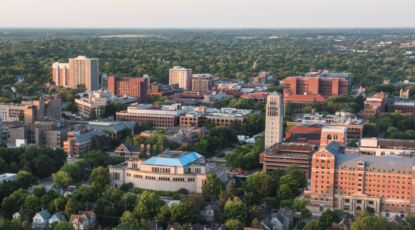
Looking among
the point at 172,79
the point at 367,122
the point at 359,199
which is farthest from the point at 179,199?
the point at 172,79

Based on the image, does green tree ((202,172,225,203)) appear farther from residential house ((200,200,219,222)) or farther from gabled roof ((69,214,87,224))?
gabled roof ((69,214,87,224))

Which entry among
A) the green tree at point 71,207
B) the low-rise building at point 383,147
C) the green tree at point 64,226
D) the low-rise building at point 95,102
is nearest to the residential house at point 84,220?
the green tree at point 71,207

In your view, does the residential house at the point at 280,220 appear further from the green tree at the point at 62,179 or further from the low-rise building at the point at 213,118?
the low-rise building at the point at 213,118

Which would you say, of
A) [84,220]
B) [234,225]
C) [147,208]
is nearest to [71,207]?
[84,220]

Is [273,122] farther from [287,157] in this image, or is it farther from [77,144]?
[77,144]

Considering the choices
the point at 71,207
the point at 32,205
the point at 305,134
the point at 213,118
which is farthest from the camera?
the point at 213,118

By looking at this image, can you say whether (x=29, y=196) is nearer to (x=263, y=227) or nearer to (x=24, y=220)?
(x=24, y=220)
